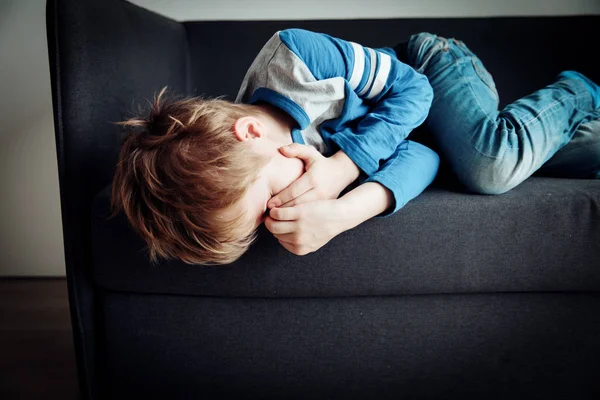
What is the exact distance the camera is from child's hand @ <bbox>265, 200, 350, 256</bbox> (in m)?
0.62

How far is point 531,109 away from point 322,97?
459 mm

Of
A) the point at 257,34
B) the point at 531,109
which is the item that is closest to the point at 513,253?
the point at 531,109

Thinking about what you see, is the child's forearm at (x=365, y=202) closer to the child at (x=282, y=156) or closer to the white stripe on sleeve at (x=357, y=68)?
the child at (x=282, y=156)

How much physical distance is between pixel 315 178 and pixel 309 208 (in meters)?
0.07

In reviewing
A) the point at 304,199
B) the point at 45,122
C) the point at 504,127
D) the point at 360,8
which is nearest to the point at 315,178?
the point at 304,199

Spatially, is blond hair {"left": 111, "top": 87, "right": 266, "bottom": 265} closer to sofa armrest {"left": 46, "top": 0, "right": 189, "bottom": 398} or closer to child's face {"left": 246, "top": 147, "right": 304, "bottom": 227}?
child's face {"left": 246, "top": 147, "right": 304, "bottom": 227}

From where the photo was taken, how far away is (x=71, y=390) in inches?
34.5

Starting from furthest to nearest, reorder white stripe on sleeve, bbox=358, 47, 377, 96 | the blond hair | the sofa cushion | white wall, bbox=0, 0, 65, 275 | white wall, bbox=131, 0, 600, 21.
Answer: white wall, bbox=131, 0, 600, 21 < white wall, bbox=0, 0, 65, 275 < white stripe on sleeve, bbox=358, 47, 377, 96 < the sofa cushion < the blond hair

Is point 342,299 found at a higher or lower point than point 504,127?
lower

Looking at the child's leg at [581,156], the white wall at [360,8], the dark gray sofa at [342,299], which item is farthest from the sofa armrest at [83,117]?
the child's leg at [581,156]

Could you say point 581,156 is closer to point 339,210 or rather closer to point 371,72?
point 371,72

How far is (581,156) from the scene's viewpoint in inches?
34.0

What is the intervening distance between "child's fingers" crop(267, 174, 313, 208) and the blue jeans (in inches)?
12.6

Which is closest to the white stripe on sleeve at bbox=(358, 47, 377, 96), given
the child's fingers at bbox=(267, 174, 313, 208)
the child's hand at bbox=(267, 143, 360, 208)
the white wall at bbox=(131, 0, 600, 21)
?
the child's hand at bbox=(267, 143, 360, 208)
